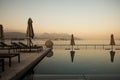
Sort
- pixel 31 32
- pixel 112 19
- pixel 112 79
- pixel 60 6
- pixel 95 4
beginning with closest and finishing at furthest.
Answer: pixel 112 79 < pixel 31 32 < pixel 95 4 < pixel 60 6 < pixel 112 19

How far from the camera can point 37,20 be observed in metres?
22.3

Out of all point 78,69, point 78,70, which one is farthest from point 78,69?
point 78,70

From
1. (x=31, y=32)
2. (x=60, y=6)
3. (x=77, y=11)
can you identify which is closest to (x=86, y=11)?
(x=77, y=11)

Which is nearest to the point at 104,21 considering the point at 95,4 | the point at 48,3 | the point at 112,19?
the point at 112,19

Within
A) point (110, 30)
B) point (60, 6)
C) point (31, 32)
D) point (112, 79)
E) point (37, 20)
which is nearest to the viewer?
point (112, 79)

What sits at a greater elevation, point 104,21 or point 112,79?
point 104,21

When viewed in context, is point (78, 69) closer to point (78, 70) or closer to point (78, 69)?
point (78, 69)

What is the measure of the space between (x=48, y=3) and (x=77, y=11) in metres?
2.25

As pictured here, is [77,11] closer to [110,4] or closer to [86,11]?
[86,11]

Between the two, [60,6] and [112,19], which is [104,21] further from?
[60,6]

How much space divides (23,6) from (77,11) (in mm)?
4279

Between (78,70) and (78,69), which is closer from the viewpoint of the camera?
(78,70)

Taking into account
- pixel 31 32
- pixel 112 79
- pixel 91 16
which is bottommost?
pixel 112 79

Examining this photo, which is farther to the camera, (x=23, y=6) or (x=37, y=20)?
(x=37, y=20)
